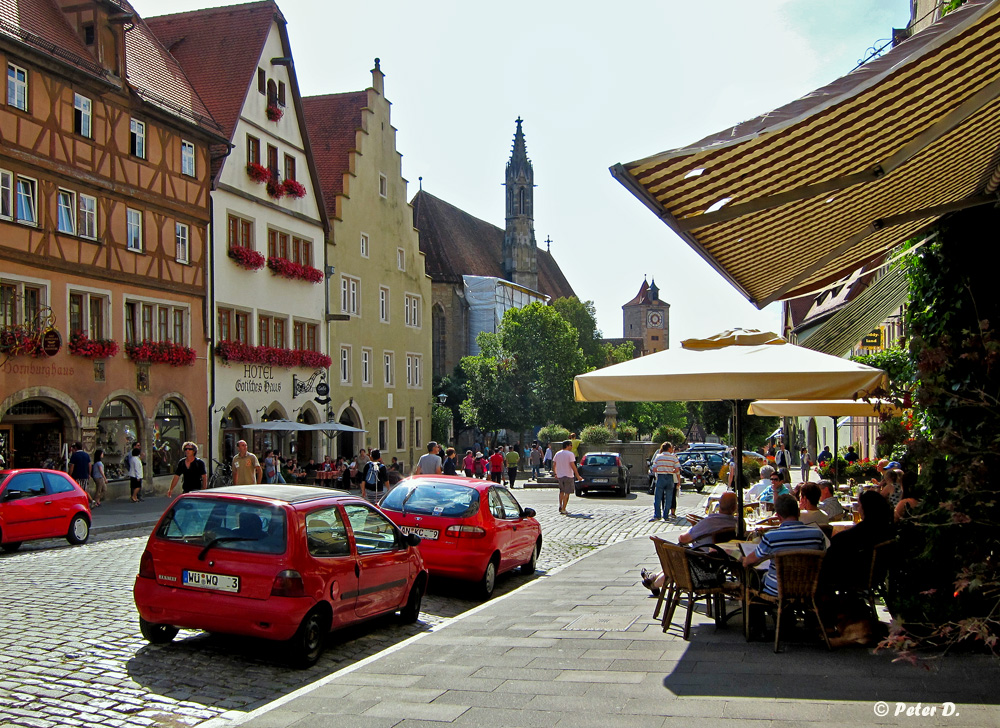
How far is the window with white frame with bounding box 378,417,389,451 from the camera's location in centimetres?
4653

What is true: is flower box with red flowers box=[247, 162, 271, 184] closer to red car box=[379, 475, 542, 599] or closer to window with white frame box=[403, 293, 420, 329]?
window with white frame box=[403, 293, 420, 329]

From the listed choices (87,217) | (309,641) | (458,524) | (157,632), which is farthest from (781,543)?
(87,217)

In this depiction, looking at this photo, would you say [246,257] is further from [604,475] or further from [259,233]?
[604,475]

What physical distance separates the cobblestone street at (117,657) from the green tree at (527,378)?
50768 mm

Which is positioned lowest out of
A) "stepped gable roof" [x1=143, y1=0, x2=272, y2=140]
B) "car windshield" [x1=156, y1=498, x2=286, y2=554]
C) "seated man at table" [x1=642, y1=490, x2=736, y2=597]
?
"seated man at table" [x1=642, y1=490, x2=736, y2=597]

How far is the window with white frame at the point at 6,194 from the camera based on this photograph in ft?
79.7

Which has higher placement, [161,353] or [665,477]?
[161,353]

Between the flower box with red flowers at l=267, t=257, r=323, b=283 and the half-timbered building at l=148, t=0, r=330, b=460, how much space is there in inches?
1.7

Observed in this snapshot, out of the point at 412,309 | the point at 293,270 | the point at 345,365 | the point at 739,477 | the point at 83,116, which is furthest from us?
the point at 412,309

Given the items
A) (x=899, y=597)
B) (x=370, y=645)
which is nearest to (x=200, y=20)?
(x=370, y=645)

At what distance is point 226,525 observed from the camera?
863cm

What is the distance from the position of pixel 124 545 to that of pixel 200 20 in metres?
26.7

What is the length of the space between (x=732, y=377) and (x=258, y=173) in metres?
29.0

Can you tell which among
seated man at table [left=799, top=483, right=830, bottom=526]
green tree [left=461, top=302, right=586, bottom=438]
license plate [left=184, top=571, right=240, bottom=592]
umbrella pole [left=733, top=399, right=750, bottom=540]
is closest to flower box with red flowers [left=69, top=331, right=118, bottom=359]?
license plate [left=184, top=571, right=240, bottom=592]
